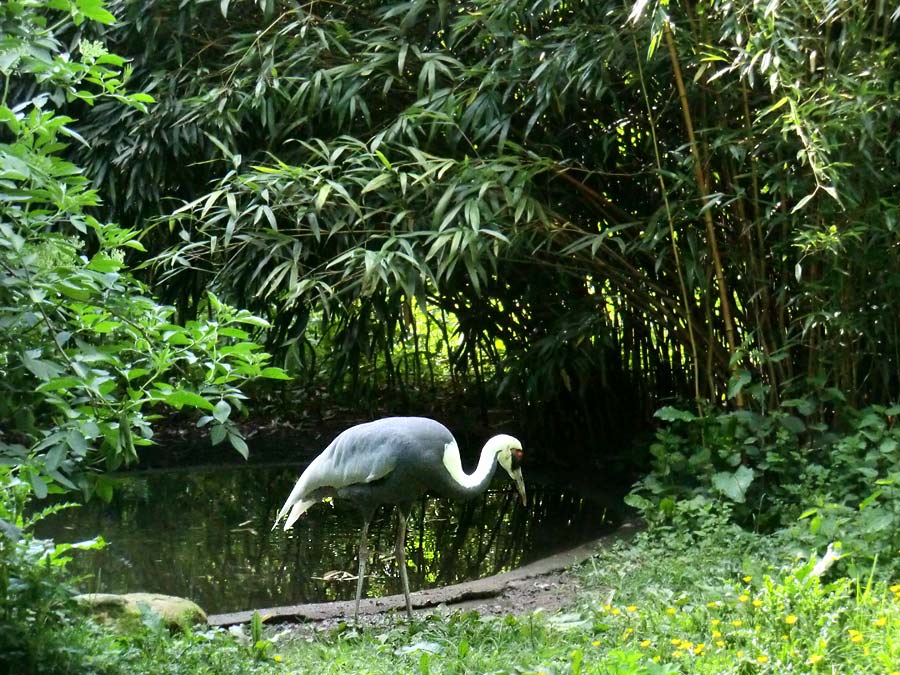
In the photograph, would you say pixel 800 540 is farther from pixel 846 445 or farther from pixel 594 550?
pixel 594 550

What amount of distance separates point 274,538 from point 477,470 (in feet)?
5.37

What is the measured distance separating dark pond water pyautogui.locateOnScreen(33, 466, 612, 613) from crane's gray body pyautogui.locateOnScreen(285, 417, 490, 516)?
2.46 ft

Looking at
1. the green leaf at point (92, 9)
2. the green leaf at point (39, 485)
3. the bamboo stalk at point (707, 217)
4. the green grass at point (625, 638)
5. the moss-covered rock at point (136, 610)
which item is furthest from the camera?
the bamboo stalk at point (707, 217)

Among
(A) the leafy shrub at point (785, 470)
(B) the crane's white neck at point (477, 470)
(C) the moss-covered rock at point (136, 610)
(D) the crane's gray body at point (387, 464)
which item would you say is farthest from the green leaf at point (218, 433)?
(A) the leafy shrub at point (785, 470)

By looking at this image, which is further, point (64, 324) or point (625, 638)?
point (625, 638)

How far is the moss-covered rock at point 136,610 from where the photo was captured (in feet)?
12.6

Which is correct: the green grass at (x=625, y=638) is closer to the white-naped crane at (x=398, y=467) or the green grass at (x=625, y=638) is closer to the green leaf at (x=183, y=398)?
the white-naped crane at (x=398, y=467)

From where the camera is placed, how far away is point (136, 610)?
13.0 ft

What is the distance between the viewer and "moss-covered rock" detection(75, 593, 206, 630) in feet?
12.6

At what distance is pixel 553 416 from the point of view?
7.42 m

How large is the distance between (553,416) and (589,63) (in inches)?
116

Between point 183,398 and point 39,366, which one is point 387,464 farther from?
point 39,366

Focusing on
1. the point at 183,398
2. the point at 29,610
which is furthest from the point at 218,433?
the point at 29,610

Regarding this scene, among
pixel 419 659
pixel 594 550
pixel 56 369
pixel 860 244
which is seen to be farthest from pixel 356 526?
pixel 56 369
